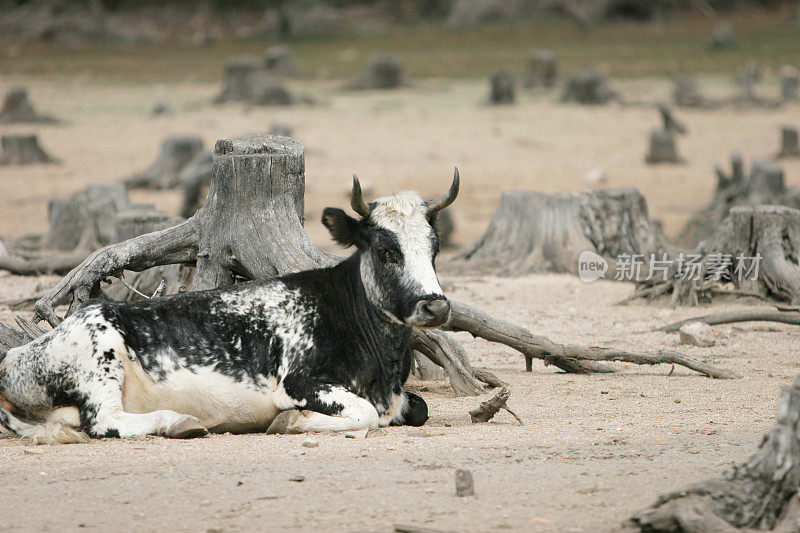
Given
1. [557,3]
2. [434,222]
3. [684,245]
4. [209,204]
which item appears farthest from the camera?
[557,3]

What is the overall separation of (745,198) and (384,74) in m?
15.0

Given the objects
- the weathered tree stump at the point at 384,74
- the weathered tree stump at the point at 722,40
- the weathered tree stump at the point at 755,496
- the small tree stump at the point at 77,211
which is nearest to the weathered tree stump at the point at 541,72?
the weathered tree stump at the point at 384,74

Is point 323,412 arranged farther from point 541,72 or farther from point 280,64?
point 280,64

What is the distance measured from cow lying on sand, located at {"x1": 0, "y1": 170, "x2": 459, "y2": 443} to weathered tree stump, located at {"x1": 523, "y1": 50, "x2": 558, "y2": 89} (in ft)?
74.8

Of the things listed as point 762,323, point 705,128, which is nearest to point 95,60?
point 705,128

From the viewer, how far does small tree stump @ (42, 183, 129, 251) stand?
11.7 meters

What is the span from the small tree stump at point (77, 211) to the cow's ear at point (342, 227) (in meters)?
5.93

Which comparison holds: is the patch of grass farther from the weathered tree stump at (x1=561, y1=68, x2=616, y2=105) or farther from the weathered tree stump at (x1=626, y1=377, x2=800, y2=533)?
the weathered tree stump at (x1=626, y1=377, x2=800, y2=533)

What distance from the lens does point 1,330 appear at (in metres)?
6.59

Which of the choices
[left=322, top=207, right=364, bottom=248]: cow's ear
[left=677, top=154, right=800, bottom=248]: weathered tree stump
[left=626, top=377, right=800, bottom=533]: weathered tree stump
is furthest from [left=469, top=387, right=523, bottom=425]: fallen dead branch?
[left=677, top=154, right=800, bottom=248]: weathered tree stump

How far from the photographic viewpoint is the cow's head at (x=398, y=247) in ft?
19.4

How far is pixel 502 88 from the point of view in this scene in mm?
24812

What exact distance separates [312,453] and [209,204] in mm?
2271

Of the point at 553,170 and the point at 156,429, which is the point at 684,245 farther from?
the point at 156,429
